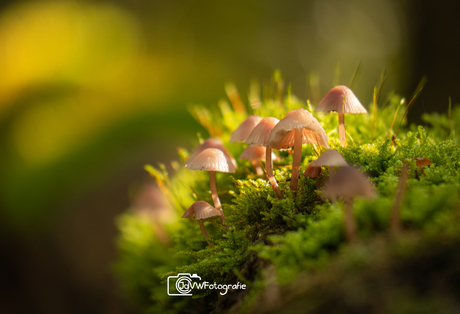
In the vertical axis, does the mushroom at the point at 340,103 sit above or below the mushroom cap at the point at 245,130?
above

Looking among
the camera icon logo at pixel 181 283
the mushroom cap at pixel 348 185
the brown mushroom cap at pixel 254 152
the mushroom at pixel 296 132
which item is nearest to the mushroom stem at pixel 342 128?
the mushroom at pixel 296 132

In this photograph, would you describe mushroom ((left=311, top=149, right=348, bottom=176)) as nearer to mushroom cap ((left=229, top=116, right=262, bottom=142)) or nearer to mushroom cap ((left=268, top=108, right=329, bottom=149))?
mushroom cap ((left=268, top=108, right=329, bottom=149))

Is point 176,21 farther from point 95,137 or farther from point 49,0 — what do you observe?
point 95,137

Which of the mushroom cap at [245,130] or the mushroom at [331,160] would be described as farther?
Answer: the mushroom cap at [245,130]

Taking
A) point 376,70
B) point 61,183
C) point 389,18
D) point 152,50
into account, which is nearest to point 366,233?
point 61,183

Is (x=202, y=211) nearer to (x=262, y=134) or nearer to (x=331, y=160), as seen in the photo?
(x=262, y=134)

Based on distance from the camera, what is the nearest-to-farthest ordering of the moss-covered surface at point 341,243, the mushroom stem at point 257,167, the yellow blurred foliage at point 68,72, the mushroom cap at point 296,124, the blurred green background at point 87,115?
the moss-covered surface at point 341,243 → the mushroom cap at point 296,124 → the mushroom stem at point 257,167 → the blurred green background at point 87,115 → the yellow blurred foliage at point 68,72

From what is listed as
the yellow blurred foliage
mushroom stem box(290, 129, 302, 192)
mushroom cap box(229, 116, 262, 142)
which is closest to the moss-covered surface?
mushroom stem box(290, 129, 302, 192)

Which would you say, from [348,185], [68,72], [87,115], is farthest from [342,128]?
[68,72]

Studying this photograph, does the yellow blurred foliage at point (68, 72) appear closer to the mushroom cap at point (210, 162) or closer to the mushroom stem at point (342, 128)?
the mushroom cap at point (210, 162)
